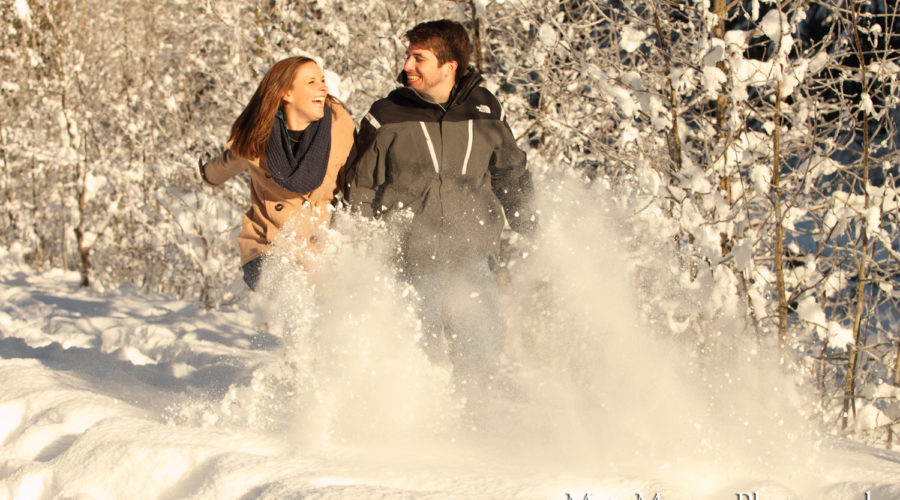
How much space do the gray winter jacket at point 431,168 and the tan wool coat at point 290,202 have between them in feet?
0.24

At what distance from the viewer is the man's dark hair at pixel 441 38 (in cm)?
284

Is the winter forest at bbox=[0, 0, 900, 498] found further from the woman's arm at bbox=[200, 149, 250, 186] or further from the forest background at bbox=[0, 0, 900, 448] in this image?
the woman's arm at bbox=[200, 149, 250, 186]

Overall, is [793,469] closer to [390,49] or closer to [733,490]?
[733,490]

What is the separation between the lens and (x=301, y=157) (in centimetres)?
280

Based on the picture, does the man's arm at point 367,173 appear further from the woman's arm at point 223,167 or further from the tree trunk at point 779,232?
the tree trunk at point 779,232

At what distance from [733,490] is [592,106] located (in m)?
3.10

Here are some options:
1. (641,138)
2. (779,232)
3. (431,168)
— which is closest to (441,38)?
(431,168)

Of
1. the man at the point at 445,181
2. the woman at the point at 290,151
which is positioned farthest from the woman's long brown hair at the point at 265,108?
the man at the point at 445,181

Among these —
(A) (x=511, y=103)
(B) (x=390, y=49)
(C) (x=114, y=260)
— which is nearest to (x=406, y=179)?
(A) (x=511, y=103)

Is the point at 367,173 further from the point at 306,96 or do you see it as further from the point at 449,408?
the point at 449,408

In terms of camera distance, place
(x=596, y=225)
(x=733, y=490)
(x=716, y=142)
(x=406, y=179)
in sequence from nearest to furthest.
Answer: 1. (x=733, y=490)
2. (x=406, y=179)
3. (x=716, y=142)
4. (x=596, y=225)

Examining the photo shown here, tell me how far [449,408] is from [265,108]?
1.35 m

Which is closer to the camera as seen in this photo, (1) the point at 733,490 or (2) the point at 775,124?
(1) the point at 733,490

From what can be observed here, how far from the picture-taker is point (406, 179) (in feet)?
9.13
